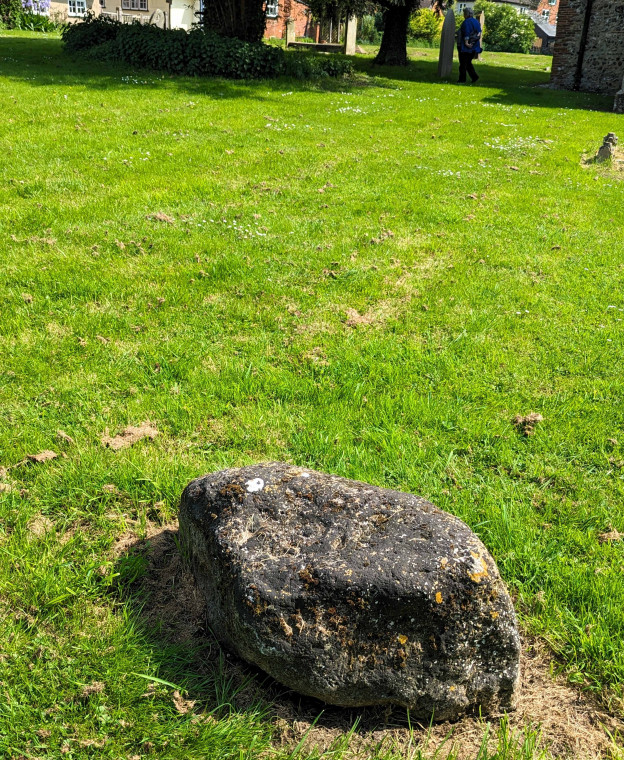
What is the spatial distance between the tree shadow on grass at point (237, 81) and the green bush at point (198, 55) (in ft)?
1.48

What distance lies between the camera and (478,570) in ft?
8.30

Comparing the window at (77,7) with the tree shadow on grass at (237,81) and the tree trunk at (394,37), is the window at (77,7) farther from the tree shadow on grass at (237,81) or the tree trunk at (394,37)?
the tree trunk at (394,37)

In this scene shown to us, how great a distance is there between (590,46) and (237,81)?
1454 cm

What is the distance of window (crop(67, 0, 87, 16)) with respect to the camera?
41.0 meters

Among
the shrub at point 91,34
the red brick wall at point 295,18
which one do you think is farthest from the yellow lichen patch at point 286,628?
the red brick wall at point 295,18

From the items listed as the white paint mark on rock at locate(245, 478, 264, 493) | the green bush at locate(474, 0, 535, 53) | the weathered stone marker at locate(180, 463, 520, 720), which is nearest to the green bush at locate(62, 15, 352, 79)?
the white paint mark on rock at locate(245, 478, 264, 493)

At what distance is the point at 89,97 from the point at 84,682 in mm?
13807

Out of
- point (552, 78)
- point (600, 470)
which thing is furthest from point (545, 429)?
point (552, 78)

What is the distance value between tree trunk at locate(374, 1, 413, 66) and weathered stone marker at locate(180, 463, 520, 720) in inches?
1023

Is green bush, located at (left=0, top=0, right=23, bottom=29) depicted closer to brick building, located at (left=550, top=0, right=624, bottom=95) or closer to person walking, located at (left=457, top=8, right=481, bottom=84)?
person walking, located at (left=457, top=8, right=481, bottom=84)

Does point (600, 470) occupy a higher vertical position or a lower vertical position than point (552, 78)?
lower

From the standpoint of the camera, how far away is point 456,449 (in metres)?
4.37

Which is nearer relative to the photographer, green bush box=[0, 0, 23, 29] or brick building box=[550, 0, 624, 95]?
brick building box=[550, 0, 624, 95]

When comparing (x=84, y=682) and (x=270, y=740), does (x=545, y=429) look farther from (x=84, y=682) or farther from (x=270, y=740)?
(x=84, y=682)
